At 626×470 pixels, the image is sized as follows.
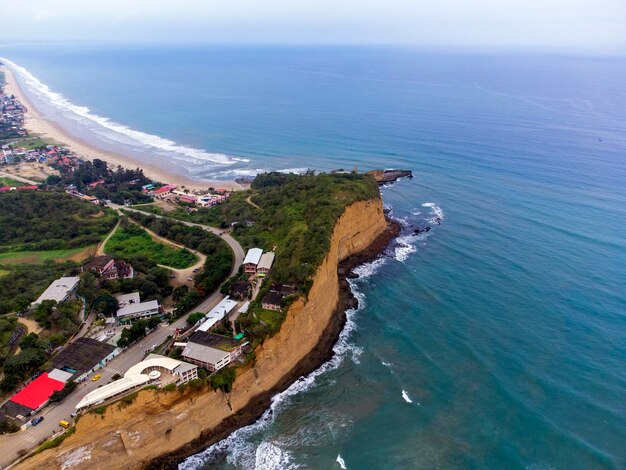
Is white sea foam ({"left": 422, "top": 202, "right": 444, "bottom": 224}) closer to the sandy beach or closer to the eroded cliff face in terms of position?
the eroded cliff face

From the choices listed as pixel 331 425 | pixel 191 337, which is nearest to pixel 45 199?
pixel 191 337

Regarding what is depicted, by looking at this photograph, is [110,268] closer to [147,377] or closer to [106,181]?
[147,377]

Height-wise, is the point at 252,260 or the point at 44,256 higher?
the point at 252,260

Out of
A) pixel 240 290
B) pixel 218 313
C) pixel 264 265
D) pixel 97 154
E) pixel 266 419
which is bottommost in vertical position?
pixel 266 419

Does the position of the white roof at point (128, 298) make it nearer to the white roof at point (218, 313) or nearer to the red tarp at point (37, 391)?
the white roof at point (218, 313)

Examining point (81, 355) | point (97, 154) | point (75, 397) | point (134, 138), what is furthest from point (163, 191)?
point (75, 397)
